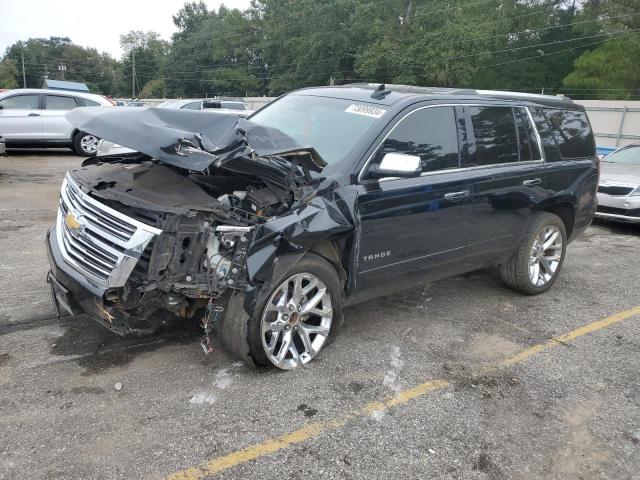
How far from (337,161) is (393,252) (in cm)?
81

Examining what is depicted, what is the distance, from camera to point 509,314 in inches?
197

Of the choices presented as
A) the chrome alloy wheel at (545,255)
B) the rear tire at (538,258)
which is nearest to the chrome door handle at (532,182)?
the rear tire at (538,258)

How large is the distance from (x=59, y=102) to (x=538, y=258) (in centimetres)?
1209

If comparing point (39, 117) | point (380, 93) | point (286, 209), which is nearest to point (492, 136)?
point (380, 93)

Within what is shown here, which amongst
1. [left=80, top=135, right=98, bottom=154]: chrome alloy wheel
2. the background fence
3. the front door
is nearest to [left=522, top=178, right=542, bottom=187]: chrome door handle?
the front door

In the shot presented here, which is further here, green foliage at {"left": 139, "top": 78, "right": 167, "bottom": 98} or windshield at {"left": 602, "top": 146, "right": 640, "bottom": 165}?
green foliage at {"left": 139, "top": 78, "right": 167, "bottom": 98}

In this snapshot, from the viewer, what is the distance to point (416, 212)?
4039 millimetres

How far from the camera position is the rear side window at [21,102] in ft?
41.5

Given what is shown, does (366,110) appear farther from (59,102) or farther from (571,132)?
(59,102)

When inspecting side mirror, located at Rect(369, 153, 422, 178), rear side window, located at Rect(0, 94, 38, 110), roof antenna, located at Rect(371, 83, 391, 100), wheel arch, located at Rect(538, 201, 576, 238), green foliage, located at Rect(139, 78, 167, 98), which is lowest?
wheel arch, located at Rect(538, 201, 576, 238)

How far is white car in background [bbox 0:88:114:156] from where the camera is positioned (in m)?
12.7

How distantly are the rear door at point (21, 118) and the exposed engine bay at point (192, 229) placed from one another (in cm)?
1085

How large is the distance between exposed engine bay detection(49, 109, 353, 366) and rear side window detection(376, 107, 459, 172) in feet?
2.43

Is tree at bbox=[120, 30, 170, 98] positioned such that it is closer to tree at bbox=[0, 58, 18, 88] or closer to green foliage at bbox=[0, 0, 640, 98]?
tree at bbox=[0, 58, 18, 88]
